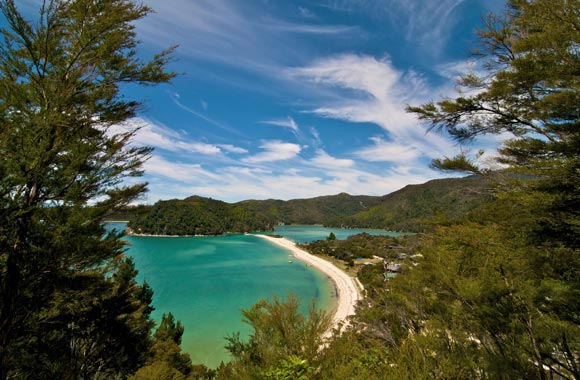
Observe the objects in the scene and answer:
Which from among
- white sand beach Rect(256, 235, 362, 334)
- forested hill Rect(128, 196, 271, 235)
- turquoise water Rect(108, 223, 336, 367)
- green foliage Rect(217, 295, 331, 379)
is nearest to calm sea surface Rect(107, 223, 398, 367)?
turquoise water Rect(108, 223, 336, 367)

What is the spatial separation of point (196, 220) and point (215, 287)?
76.2 m

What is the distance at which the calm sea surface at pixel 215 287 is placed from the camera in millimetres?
19891

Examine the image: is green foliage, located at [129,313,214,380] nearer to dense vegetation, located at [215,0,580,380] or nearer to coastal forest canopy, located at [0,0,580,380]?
coastal forest canopy, located at [0,0,580,380]

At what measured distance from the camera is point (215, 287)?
34219mm

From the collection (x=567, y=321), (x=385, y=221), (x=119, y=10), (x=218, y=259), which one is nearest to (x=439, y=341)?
(x=567, y=321)

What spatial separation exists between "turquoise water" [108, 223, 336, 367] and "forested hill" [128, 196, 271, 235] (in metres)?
37.9

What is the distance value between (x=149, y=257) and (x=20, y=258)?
5970 centimetres

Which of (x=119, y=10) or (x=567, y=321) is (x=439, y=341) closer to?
(x=567, y=321)

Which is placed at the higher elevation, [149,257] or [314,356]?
[314,356]

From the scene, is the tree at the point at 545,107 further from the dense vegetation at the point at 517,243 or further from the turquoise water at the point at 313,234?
the turquoise water at the point at 313,234

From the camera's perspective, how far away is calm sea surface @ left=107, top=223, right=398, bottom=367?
19.9m

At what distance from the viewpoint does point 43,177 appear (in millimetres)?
3037

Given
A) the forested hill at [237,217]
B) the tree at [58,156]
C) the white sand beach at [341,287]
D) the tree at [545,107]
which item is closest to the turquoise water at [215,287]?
the white sand beach at [341,287]

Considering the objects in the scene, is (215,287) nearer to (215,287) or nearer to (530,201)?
(215,287)
